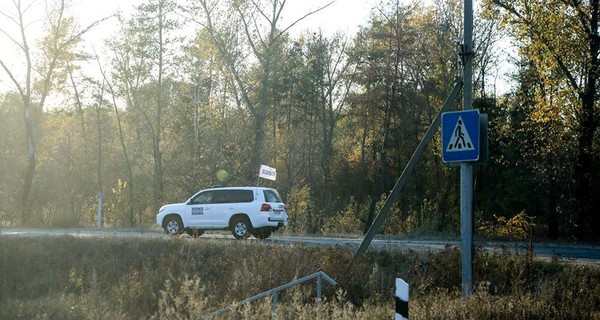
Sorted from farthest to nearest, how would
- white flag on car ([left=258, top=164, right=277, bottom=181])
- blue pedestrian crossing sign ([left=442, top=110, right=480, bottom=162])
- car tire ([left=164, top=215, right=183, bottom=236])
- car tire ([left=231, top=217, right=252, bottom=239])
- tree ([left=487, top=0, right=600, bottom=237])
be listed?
white flag on car ([left=258, top=164, right=277, bottom=181]), tree ([left=487, top=0, right=600, bottom=237]), car tire ([left=164, top=215, right=183, bottom=236]), car tire ([left=231, top=217, right=252, bottom=239]), blue pedestrian crossing sign ([left=442, top=110, right=480, bottom=162])

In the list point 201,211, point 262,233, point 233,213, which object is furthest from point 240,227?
point 201,211

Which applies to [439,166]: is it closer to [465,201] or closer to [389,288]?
[389,288]

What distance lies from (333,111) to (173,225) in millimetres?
28064

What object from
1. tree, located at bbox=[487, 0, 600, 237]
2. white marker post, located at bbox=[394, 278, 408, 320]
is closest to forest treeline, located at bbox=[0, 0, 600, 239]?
tree, located at bbox=[487, 0, 600, 237]

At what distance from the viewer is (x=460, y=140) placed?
456 inches

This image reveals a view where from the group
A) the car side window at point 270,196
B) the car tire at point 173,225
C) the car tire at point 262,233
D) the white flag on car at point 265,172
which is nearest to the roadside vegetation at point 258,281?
the car tire at point 262,233

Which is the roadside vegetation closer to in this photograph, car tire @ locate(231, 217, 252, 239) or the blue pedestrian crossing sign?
the blue pedestrian crossing sign

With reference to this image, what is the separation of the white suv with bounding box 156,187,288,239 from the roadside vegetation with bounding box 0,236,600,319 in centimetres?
313

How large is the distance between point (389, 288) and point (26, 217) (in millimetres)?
22786

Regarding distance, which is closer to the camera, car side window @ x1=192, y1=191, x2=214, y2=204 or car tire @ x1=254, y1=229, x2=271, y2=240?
car tire @ x1=254, y1=229, x2=271, y2=240

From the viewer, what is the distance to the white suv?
23.9 metres

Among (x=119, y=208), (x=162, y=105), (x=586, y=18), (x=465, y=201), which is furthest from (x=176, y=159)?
(x=465, y=201)

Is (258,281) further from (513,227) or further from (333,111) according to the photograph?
(333,111)

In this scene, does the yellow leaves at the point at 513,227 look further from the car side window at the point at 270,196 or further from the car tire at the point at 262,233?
the car tire at the point at 262,233
